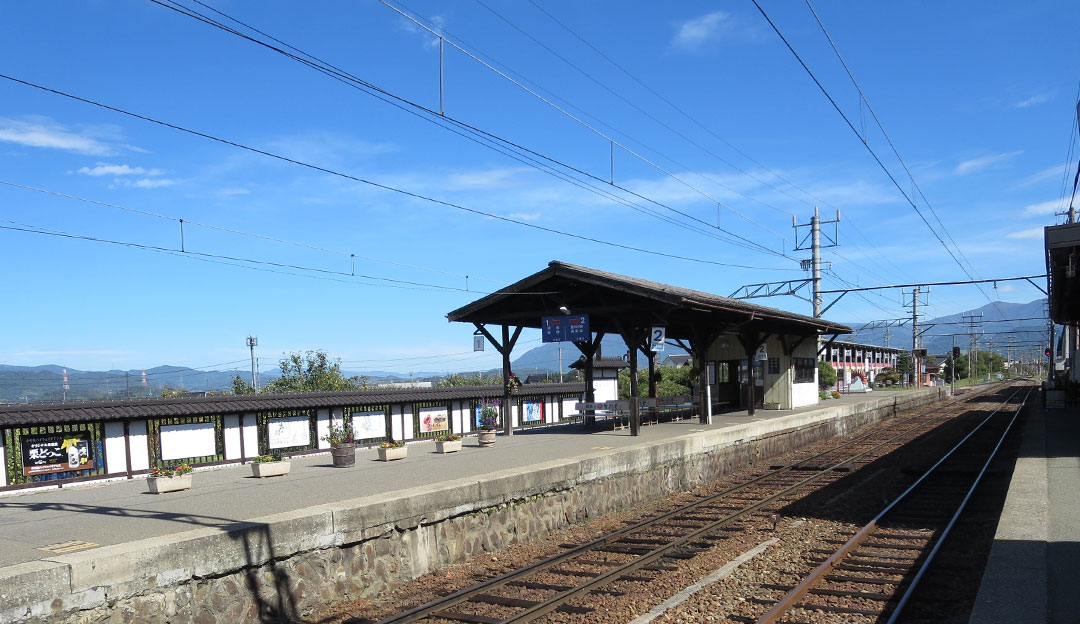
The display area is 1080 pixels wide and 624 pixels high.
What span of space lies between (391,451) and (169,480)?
440 cm

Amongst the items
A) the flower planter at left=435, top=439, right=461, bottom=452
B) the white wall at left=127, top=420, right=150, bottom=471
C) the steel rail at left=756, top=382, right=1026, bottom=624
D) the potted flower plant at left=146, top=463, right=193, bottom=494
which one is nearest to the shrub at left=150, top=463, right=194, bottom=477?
the potted flower plant at left=146, top=463, right=193, bottom=494

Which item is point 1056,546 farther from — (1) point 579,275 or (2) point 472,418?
(2) point 472,418

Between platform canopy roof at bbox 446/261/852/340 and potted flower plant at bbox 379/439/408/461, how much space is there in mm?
4773

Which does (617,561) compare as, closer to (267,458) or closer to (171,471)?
(267,458)

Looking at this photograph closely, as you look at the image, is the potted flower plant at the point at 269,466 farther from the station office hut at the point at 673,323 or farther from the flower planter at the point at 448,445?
the station office hut at the point at 673,323

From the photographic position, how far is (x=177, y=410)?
15.3m

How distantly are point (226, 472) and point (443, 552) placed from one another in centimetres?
684

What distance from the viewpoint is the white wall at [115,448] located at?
558 inches

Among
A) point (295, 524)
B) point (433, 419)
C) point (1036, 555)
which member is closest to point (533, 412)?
point (433, 419)

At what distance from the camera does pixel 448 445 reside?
15914 millimetres

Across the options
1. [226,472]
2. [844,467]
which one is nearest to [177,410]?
[226,472]

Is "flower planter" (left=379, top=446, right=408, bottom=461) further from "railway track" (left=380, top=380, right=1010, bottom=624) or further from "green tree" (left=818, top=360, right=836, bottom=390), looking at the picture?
"green tree" (left=818, top=360, right=836, bottom=390)

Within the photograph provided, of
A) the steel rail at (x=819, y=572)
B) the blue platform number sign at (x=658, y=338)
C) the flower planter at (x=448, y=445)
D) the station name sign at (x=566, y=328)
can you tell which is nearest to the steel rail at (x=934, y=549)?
the steel rail at (x=819, y=572)

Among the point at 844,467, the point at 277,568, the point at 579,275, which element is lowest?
the point at 844,467
